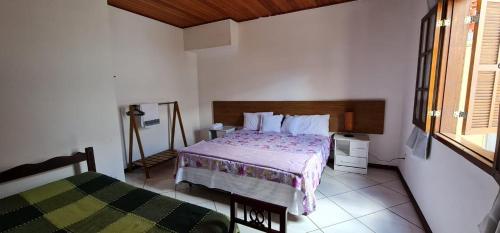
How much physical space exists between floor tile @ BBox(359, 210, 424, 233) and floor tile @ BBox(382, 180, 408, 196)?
0.58 m

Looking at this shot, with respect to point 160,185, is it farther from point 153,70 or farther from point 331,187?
point 331,187

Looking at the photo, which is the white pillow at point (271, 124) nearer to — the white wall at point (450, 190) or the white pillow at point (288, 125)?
the white pillow at point (288, 125)

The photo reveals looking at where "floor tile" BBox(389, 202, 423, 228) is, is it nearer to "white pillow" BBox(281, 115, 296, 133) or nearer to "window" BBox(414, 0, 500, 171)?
"window" BBox(414, 0, 500, 171)

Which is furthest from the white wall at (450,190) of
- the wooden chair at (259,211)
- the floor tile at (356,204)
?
the wooden chair at (259,211)

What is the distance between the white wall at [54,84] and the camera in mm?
1685

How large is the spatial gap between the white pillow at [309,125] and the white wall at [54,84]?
244 cm

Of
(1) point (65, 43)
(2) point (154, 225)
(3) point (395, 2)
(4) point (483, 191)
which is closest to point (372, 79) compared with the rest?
(3) point (395, 2)

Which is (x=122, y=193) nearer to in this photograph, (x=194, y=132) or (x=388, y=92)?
(x=194, y=132)

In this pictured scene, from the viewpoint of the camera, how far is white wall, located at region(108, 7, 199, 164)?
3.29 meters

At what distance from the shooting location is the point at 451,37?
1713 millimetres

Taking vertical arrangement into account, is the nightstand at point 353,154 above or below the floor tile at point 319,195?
above

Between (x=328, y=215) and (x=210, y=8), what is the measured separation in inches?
128

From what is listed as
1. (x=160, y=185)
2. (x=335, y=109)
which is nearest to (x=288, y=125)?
(x=335, y=109)

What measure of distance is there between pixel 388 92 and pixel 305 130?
1310 millimetres
